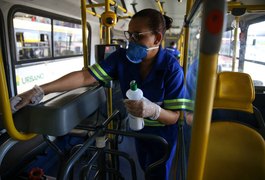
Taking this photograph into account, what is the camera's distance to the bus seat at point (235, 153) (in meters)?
1.34

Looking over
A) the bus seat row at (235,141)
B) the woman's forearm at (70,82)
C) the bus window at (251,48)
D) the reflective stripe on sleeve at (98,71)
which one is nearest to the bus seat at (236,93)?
the bus seat row at (235,141)

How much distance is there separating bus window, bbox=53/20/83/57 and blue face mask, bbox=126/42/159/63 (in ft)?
7.54

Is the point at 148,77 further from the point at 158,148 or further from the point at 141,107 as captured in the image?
the point at 158,148

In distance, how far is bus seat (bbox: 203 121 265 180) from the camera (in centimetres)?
134

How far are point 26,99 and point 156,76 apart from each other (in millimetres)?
699

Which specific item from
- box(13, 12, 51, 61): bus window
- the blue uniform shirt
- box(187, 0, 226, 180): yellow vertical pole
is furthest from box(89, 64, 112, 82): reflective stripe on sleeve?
box(13, 12, 51, 61): bus window

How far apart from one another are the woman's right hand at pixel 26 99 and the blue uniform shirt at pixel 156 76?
0.37 metres

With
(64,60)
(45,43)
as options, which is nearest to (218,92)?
(45,43)

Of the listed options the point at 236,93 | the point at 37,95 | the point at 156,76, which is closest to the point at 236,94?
the point at 236,93

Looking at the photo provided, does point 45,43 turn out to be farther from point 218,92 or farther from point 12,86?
point 218,92

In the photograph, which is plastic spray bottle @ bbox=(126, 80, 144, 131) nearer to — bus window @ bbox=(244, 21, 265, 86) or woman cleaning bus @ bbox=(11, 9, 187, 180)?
woman cleaning bus @ bbox=(11, 9, 187, 180)

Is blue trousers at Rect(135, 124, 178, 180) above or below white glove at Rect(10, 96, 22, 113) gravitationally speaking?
below

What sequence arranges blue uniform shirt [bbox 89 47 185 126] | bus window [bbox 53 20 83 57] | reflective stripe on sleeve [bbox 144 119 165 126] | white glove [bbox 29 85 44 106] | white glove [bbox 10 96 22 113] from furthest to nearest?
bus window [bbox 53 20 83 57] < reflective stripe on sleeve [bbox 144 119 165 126] < blue uniform shirt [bbox 89 47 185 126] < white glove [bbox 29 85 44 106] < white glove [bbox 10 96 22 113]

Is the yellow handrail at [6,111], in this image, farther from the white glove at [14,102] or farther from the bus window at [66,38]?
the bus window at [66,38]
